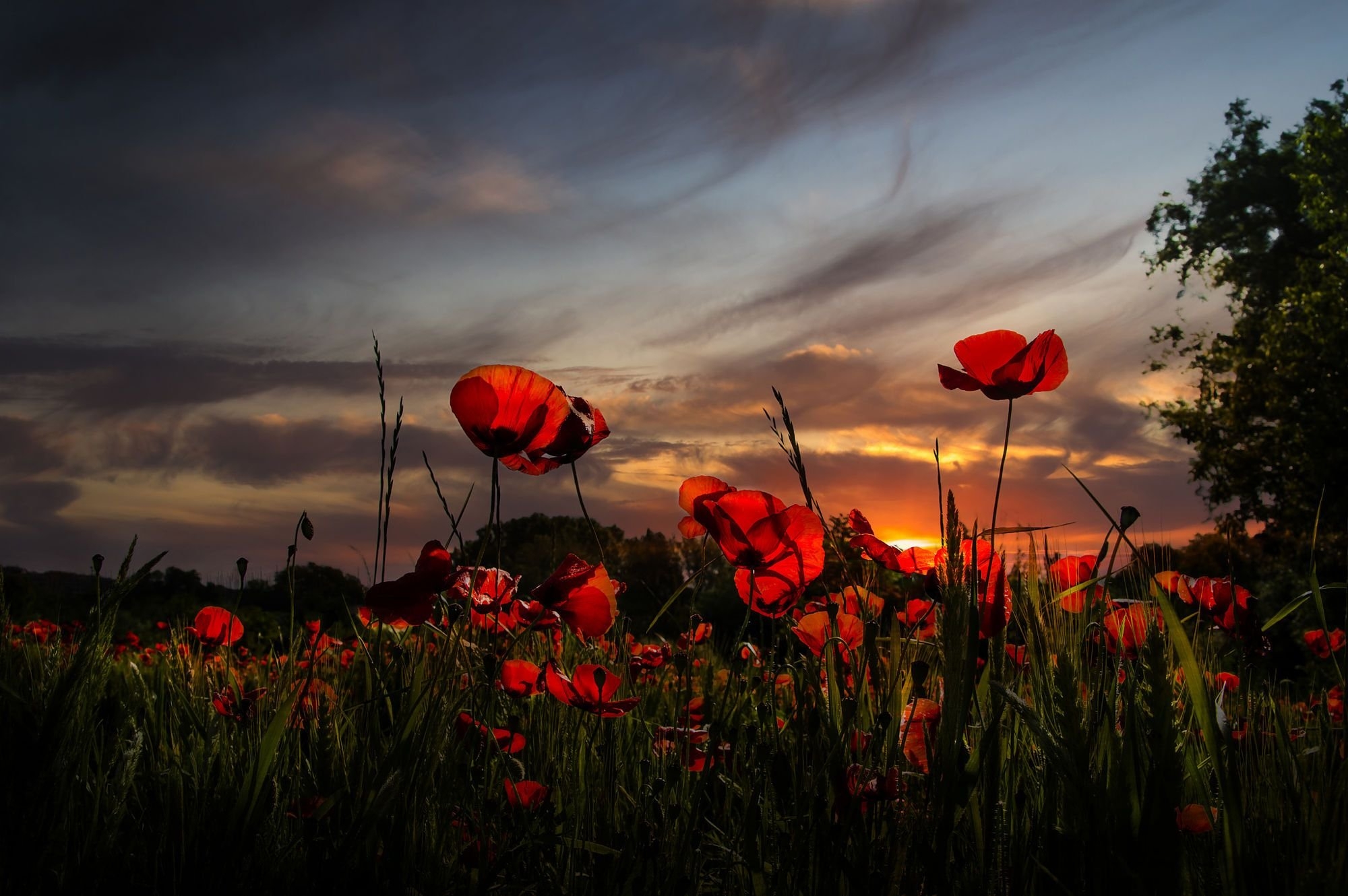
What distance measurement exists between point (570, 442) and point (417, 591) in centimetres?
37

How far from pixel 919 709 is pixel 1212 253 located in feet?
84.3

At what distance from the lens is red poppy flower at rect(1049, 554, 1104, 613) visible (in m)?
2.27

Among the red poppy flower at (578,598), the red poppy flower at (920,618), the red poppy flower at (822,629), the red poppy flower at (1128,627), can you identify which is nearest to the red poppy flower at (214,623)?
the red poppy flower at (578,598)

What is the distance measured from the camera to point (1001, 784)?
1.89 metres

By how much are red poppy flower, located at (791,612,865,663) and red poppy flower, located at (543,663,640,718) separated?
383mm

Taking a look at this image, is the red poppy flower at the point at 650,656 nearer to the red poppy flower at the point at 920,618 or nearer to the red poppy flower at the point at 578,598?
the red poppy flower at the point at 920,618

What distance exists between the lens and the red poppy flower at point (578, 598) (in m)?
1.70

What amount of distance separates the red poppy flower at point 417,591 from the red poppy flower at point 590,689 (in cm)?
31

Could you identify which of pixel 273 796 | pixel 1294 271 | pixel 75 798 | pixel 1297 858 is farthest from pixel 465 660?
pixel 1294 271

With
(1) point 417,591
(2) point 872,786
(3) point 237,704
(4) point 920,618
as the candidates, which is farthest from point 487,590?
(4) point 920,618

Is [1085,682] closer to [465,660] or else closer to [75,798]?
[465,660]

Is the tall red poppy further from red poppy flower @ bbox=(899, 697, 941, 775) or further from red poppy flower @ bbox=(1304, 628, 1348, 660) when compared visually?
red poppy flower @ bbox=(1304, 628, 1348, 660)

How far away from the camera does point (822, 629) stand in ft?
6.40

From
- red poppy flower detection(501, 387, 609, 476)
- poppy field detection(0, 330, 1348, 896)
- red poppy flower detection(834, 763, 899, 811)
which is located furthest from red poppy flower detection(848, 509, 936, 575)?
red poppy flower detection(501, 387, 609, 476)
